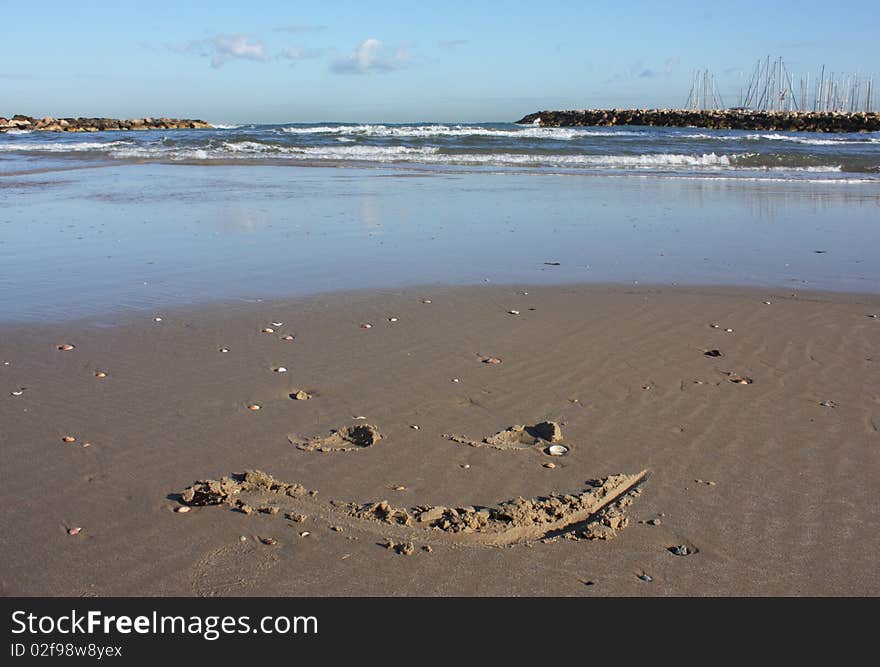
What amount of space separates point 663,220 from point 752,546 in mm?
8688

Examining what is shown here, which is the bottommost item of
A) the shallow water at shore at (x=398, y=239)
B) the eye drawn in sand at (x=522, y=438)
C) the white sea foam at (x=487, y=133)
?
the eye drawn in sand at (x=522, y=438)

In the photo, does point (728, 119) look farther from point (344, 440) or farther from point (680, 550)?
point (680, 550)

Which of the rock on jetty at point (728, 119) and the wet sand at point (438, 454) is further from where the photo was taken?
the rock on jetty at point (728, 119)

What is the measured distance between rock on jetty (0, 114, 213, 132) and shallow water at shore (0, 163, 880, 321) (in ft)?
163

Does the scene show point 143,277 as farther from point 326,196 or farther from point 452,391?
point 326,196

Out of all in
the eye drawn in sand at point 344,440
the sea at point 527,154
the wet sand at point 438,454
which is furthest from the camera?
→ the sea at point 527,154

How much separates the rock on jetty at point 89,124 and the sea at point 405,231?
43722 mm

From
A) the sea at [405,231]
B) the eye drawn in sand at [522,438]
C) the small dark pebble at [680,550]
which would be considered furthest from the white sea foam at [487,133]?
the small dark pebble at [680,550]

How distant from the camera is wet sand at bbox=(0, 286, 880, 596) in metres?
2.78

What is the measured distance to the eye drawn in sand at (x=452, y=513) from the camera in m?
3.00

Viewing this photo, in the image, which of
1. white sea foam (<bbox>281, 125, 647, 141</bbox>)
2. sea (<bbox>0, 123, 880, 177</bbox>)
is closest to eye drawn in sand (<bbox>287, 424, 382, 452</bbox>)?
sea (<bbox>0, 123, 880, 177</bbox>)

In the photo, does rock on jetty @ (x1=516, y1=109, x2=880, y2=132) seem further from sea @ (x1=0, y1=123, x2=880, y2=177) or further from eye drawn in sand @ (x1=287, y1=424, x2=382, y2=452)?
eye drawn in sand @ (x1=287, y1=424, x2=382, y2=452)

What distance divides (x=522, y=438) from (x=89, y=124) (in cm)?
6642

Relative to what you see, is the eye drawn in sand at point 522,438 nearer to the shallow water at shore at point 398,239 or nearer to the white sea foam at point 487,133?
the shallow water at shore at point 398,239
